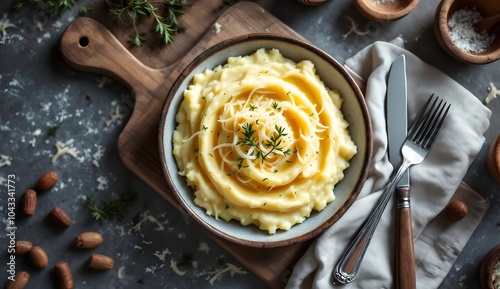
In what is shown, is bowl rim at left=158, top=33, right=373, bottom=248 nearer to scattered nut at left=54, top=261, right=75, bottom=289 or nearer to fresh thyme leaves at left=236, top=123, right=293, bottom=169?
fresh thyme leaves at left=236, top=123, right=293, bottom=169

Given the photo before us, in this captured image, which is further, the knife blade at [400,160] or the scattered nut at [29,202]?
the scattered nut at [29,202]

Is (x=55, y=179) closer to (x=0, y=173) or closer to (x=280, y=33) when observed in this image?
(x=0, y=173)

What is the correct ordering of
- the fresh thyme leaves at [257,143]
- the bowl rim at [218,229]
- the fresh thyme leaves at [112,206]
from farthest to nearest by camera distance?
the fresh thyme leaves at [112,206]
the bowl rim at [218,229]
the fresh thyme leaves at [257,143]

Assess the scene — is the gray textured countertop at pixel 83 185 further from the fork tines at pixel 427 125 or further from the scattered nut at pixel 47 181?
the fork tines at pixel 427 125

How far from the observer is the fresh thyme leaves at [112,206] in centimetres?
393

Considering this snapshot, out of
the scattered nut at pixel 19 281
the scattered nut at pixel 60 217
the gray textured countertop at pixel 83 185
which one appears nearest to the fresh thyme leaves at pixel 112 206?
the gray textured countertop at pixel 83 185

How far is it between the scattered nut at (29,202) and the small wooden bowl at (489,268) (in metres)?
3.09

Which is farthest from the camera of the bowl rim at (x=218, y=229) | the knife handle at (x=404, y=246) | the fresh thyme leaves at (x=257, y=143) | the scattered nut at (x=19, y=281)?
the scattered nut at (x=19, y=281)

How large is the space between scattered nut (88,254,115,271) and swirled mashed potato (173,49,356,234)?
2.76 ft

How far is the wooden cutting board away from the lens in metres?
3.83

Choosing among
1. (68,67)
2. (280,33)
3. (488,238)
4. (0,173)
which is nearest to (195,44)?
(280,33)

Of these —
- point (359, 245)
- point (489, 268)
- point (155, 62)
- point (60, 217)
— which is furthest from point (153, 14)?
point (489, 268)

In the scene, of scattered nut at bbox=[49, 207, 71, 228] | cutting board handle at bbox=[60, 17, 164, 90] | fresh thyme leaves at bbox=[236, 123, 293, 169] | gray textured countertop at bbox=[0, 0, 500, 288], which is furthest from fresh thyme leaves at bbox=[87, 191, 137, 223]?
fresh thyme leaves at bbox=[236, 123, 293, 169]

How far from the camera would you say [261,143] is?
3.37 metres
